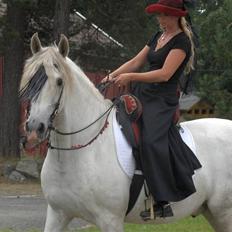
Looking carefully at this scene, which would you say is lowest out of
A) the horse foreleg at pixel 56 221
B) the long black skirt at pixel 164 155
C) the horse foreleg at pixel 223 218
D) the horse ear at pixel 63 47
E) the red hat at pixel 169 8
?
the horse foreleg at pixel 223 218

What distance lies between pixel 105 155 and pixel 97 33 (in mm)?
12548

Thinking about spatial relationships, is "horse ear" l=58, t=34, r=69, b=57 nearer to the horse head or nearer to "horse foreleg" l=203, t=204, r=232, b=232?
the horse head

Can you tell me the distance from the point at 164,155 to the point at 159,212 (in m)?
0.49

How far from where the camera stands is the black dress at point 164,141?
206 inches

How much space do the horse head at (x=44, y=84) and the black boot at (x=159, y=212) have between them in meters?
1.15

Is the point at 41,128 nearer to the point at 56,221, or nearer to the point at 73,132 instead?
the point at 73,132

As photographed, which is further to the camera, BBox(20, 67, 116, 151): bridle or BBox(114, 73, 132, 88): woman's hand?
BBox(114, 73, 132, 88): woman's hand

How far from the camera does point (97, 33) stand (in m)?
17.5

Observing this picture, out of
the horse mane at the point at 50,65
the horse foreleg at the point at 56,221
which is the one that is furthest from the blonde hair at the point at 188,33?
the horse foreleg at the point at 56,221

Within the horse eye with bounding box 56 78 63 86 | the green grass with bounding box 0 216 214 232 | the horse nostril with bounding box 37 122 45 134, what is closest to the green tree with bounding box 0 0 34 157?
the green grass with bounding box 0 216 214 232

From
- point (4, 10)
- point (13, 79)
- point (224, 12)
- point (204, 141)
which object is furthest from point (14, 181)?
point (204, 141)

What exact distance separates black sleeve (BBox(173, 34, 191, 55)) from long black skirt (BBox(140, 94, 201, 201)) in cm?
42

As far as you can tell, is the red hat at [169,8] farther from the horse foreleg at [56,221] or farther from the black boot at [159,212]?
the horse foreleg at [56,221]

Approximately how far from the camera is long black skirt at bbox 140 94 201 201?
17.1 ft
